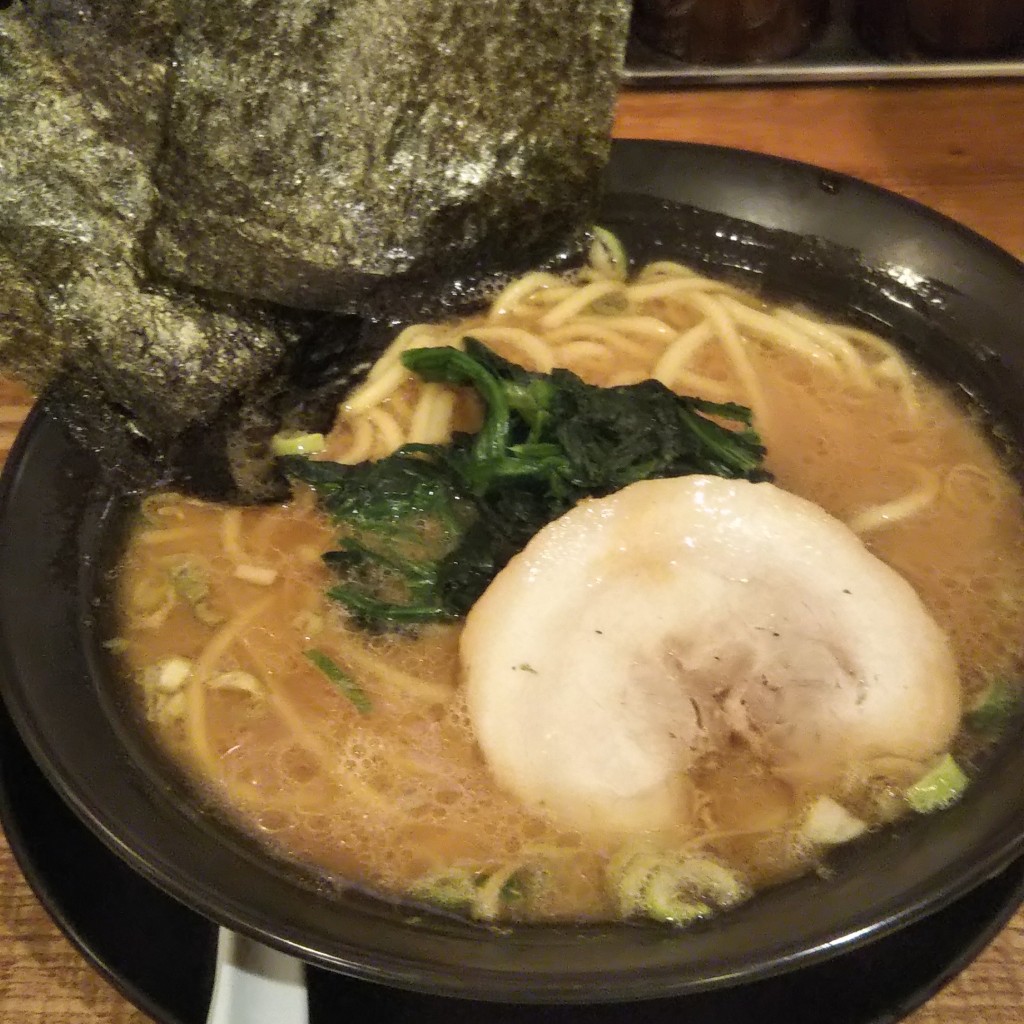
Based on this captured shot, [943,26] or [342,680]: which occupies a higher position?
[943,26]

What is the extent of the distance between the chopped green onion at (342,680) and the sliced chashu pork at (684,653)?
0.16m

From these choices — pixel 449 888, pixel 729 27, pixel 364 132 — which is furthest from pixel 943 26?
pixel 449 888

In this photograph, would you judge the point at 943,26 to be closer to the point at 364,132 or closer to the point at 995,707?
the point at 364,132

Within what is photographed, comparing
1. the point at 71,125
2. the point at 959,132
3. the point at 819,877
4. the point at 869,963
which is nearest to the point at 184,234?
the point at 71,125

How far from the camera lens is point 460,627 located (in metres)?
1.44

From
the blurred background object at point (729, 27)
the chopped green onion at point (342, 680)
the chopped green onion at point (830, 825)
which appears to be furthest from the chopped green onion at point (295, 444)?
the blurred background object at point (729, 27)

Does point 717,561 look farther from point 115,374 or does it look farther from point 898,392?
point 115,374

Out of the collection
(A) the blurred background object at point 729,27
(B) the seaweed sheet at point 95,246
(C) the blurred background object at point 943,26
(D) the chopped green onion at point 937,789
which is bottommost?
(D) the chopped green onion at point 937,789

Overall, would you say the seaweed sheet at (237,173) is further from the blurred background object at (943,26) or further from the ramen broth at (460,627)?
the blurred background object at (943,26)

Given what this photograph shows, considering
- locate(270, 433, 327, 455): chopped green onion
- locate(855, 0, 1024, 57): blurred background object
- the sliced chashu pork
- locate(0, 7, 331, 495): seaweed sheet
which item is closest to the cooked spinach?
locate(270, 433, 327, 455): chopped green onion

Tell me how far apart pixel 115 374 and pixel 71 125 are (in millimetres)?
338

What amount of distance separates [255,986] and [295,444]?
0.86m

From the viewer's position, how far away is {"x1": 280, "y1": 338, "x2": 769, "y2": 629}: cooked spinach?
1.46m

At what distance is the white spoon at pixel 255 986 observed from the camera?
41.4 inches
